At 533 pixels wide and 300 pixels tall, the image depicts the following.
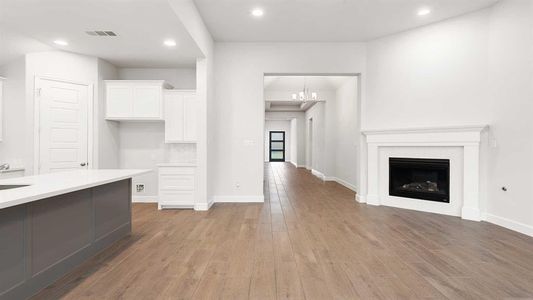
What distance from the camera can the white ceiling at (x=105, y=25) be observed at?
9.80 ft

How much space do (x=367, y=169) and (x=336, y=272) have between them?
10.7ft

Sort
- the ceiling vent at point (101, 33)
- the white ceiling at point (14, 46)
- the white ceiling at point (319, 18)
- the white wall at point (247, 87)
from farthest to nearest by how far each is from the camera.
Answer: the white wall at point (247, 87) < the white ceiling at point (319, 18) < the white ceiling at point (14, 46) < the ceiling vent at point (101, 33)

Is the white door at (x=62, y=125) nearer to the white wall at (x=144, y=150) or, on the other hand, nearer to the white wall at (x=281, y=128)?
the white wall at (x=144, y=150)

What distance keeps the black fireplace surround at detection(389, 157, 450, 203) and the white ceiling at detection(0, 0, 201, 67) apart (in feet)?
13.6

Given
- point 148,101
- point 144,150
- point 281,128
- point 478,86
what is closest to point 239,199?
point 144,150

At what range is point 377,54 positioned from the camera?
5.22 metres

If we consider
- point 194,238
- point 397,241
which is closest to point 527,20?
point 397,241

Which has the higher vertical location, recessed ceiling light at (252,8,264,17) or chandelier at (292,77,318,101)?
recessed ceiling light at (252,8,264,17)

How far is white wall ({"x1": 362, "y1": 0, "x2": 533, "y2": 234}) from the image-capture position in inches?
141

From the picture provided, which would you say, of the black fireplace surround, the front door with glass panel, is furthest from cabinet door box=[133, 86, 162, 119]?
the front door with glass panel

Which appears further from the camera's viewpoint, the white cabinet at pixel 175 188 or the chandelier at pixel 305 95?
the chandelier at pixel 305 95

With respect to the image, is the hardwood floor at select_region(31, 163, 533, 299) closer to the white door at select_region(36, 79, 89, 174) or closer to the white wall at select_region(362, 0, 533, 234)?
the white wall at select_region(362, 0, 533, 234)

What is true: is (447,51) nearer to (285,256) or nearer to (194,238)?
(285,256)

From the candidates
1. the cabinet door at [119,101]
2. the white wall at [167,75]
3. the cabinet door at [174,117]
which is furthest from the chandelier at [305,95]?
the cabinet door at [119,101]
